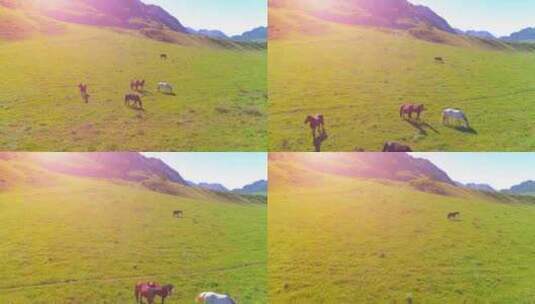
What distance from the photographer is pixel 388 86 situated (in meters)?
8.81

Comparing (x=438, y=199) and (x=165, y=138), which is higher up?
(x=165, y=138)

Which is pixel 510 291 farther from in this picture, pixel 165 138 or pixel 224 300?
pixel 165 138

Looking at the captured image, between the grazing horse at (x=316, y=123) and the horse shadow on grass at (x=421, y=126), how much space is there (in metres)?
1.25

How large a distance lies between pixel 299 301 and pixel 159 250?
2143 mm

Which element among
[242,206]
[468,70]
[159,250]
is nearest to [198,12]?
[242,206]

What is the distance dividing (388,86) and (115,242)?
4597mm

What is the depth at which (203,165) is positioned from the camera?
8.70 m

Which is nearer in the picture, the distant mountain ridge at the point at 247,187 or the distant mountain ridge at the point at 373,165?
the distant mountain ridge at the point at 373,165

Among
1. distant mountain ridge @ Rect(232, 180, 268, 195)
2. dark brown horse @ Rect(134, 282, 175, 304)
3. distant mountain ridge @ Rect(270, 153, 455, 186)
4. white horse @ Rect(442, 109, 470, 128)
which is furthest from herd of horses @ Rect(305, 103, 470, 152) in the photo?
dark brown horse @ Rect(134, 282, 175, 304)

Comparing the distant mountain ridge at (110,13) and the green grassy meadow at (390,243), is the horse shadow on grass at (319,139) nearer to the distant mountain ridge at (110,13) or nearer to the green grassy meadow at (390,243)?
the green grassy meadow at (390,243)

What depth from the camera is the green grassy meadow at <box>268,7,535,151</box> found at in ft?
28.3

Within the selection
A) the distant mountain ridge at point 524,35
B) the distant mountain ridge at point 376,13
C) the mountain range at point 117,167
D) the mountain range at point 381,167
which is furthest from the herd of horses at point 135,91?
the distant mountain ridge at point 524,35

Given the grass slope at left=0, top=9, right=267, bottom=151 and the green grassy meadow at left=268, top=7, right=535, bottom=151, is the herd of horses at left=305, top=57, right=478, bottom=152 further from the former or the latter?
the grass slope at left=0, top=9, right=267, bottom=151

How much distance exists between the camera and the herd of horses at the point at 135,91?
8.75m
